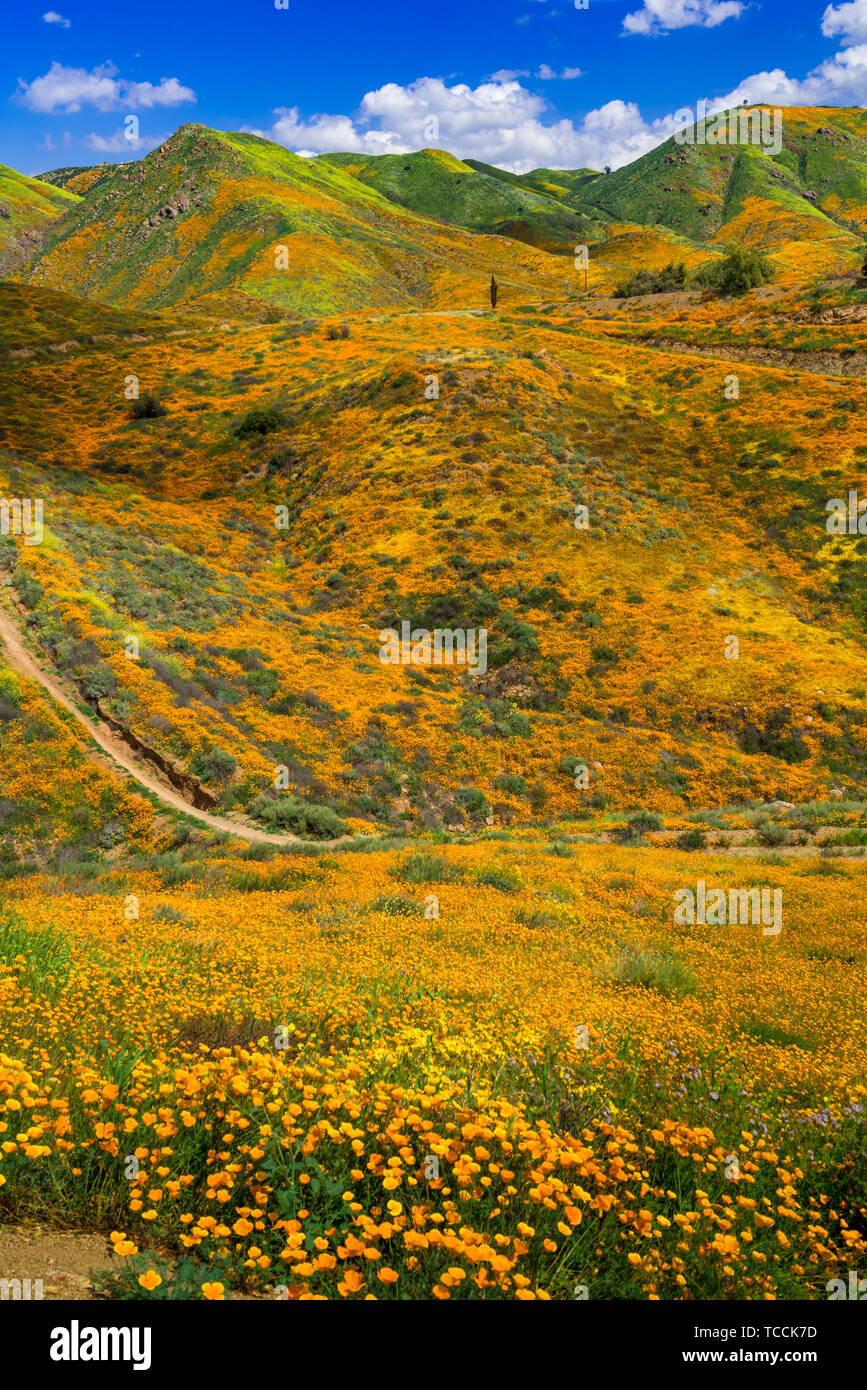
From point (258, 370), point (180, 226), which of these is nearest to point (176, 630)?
point (258, 370)

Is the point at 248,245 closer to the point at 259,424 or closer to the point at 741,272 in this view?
the point at 259,424

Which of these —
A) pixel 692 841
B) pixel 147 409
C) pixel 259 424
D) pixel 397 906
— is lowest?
pixel 692 841

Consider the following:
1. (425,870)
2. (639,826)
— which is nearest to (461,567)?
(639,826)

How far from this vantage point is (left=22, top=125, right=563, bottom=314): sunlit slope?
350 ft

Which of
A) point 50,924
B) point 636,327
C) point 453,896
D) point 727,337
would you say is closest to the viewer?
point 50,924

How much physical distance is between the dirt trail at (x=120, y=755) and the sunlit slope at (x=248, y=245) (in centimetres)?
9208

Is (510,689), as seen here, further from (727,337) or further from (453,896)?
(727,337)

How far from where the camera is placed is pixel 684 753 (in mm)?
25281

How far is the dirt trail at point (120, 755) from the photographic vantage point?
17.3 m

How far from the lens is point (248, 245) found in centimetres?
11281

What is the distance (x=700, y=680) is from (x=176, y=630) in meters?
21.1

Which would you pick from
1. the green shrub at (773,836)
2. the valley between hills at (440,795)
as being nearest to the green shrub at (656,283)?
the valley between hills at (440,795)

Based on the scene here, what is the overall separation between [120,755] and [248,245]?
4847 inches

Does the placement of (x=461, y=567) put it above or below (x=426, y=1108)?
above
